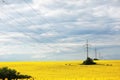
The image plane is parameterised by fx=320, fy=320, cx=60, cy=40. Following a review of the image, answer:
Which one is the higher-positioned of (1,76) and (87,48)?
(87,48)

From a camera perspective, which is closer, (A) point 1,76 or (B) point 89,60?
(A) point 1,76

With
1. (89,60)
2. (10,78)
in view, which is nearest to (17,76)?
(10,78)

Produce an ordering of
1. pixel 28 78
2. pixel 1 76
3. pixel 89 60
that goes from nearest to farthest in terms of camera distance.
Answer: pixel 1 76, pixel 28 78, pixel 89 60

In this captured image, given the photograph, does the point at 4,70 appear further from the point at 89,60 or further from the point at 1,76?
the point at 89,60

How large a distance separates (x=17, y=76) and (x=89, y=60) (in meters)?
77.9

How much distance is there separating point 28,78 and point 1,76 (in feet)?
16.2

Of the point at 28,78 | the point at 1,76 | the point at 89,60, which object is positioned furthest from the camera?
the point at 89,60

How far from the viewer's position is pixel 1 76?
1470 inches

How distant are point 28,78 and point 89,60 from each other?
74.1m

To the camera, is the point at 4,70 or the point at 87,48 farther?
the point at 87,48

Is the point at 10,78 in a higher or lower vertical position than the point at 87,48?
lower

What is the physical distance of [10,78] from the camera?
124 feet

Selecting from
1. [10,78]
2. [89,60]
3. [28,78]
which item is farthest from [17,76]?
[89,60]

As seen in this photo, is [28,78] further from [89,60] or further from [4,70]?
[89,60]
